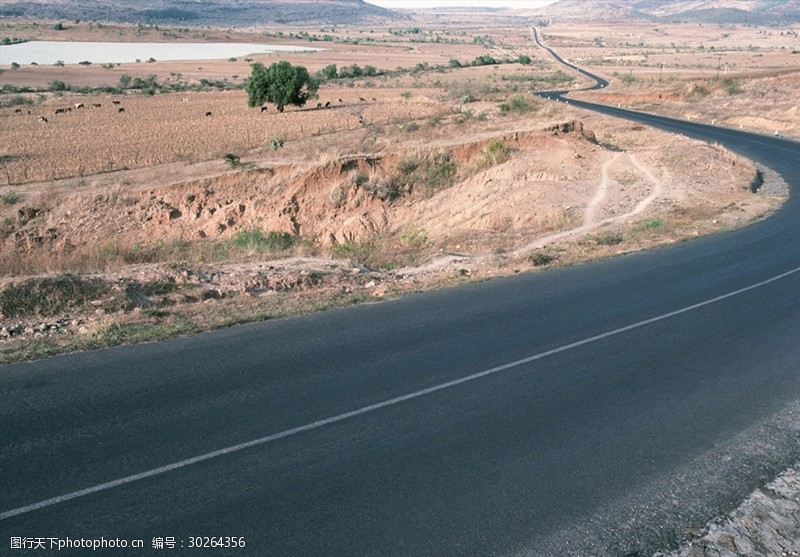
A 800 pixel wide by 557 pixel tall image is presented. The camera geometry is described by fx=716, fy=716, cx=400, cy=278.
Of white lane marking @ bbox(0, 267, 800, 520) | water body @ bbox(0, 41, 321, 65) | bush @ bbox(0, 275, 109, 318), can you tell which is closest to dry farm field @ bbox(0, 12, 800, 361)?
bush @ bbox(0, 275, 109, 318)

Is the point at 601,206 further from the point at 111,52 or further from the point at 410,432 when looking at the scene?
the point at 111,52

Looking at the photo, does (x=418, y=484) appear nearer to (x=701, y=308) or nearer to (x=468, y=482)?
(x=468, y=482)

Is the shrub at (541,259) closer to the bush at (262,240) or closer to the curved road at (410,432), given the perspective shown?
the curved road at (410,432)

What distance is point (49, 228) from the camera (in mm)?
23688

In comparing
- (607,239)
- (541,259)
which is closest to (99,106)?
(607,239)

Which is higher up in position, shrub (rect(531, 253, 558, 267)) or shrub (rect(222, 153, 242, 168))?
shrub (rect(222, 153, 242, 168))

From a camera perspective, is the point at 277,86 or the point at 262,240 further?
the point at 277,86

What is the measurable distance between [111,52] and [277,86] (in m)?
87.4

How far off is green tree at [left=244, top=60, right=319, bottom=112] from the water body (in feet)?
199

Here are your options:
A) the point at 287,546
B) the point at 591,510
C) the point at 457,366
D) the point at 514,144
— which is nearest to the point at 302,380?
the point at 457,366

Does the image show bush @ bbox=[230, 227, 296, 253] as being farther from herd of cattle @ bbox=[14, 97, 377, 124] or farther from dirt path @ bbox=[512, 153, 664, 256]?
herd of cattle @ bbox=[14, 97, 377, 124]

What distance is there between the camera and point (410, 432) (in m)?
7.24

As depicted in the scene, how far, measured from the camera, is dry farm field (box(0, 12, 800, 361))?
40.4ft

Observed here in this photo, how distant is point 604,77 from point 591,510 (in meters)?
92.9
